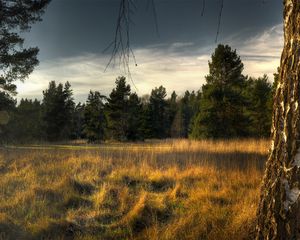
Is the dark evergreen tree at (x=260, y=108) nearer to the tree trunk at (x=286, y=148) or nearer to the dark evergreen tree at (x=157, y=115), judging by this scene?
the dark evergreen tree at (x=157, y=115)

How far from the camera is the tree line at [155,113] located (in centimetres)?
2500

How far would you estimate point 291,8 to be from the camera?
2.14 metres

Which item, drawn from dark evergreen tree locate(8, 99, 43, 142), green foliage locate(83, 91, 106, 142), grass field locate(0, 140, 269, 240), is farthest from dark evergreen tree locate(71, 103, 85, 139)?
grass field locate(0, 140, 269, 240)

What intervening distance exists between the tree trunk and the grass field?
0.75 meters

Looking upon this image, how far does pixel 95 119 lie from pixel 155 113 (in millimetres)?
13511

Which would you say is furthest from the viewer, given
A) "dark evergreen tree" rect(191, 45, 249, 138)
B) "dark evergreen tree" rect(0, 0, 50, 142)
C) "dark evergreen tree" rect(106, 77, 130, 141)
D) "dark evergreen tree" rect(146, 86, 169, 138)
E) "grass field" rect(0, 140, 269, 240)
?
"dark evergreen tree" rect(146, 86, 169, 138)

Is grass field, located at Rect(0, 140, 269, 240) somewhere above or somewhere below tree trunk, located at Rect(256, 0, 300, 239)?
below

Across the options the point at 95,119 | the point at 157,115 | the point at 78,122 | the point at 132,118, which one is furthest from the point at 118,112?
the point at 78,122

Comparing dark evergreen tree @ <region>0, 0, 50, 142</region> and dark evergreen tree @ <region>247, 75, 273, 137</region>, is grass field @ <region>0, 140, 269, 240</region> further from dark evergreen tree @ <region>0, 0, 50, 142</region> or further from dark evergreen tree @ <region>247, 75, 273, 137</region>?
dark evergreen tree @ <region>247, 75, 273, 137</region>

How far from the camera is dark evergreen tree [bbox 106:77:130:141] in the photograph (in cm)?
3932

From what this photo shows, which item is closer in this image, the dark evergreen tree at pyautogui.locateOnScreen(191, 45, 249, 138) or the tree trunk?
the tree trunk

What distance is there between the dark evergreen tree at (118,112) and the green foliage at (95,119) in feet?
20.6

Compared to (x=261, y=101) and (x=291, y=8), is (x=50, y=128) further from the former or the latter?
(x=291, y=8)

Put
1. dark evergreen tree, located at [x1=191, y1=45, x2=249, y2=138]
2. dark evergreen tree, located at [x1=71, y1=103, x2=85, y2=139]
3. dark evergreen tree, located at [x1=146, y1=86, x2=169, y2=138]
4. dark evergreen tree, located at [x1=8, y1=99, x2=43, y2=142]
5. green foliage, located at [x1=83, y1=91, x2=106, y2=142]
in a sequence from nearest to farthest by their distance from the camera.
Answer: dark evergreen tree, located at [x1=191, y1=45, x2=249, y2=138], dark evergreen tree, located at [x1=8, y1=99, x2=43, y2=142], green foliage, located at [x1=83, y1=91, x2=106, y2=142], dark evergreen tree, located at [x1=146, y1=86, x2=169, y2=138], dark evergreen tree, located at [x1=71, y1=103, x2=85, y2=139]
